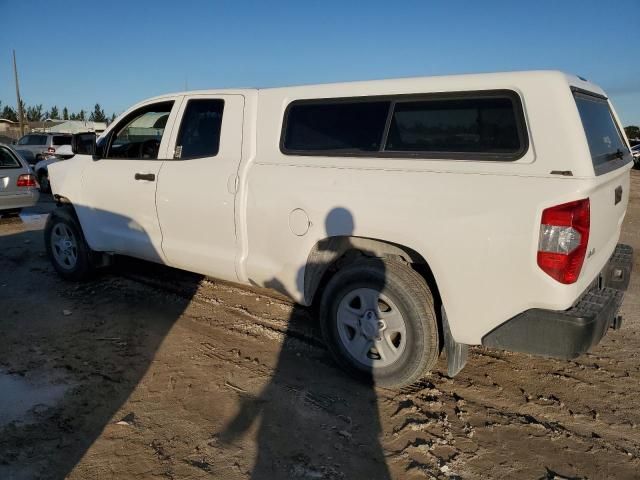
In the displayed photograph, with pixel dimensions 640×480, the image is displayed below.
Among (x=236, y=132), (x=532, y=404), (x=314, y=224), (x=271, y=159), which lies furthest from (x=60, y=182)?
(x=532, y=404)

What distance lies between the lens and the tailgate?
2.93 m

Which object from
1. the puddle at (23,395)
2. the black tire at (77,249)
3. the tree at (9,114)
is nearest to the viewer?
the puddle at (23,395)

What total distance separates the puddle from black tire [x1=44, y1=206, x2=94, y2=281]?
79.2 inches

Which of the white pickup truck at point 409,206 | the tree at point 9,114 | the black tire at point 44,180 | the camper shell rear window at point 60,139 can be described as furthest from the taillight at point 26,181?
the tree at point 9,114

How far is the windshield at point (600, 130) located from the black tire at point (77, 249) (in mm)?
4869

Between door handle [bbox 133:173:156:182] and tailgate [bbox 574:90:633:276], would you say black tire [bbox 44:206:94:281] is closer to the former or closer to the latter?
door handle [bbox 133:173:156:182]

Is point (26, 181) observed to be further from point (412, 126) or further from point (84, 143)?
point (412, 126)

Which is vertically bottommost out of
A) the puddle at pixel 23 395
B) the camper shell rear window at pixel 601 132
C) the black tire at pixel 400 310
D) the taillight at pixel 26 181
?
the puddle at pixel 23 395

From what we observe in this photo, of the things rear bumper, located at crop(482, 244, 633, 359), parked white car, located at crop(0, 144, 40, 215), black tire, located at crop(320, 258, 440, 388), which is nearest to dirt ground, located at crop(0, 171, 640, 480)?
black tire, located at crop(320, 258, 440, 388)

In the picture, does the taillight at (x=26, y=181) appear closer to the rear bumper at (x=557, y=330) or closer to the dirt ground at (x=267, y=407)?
the dirt ground at (x=267, y=407)

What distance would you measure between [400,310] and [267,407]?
3.53 feet

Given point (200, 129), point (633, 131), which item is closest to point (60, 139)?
point (200, 129)

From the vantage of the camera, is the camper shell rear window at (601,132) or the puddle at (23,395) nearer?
the camper shell rear window at (601,132)

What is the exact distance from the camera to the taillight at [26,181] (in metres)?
9.70
